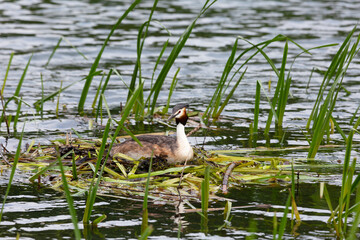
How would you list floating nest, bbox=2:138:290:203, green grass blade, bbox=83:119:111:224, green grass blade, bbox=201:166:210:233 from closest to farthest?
green grass blade, bbox=83:119:111:224, green grass blade, bbox=201:166:210:233, floating nest, bbox=2:138:290:203

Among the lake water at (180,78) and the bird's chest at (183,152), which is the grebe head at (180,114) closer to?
the bird's chest at (183,152)

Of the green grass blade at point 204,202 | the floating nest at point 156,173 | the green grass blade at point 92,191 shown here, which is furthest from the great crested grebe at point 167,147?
the green grass blade at point 92,191

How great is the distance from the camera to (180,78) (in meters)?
12.6

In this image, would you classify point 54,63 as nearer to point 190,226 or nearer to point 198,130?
point 198,130

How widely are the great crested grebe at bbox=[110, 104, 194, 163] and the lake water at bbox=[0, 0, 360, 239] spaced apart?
78 cm

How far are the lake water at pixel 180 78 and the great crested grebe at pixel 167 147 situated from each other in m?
0.78

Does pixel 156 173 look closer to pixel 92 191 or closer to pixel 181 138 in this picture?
pixel 181 138

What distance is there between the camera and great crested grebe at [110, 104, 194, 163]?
6.85 m

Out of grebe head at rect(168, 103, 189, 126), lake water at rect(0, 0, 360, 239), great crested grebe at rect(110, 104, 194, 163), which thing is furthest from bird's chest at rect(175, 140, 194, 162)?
lake water at rect(0, 0, 360, 239)

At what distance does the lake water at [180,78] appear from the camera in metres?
5.51

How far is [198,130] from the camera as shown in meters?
9.03

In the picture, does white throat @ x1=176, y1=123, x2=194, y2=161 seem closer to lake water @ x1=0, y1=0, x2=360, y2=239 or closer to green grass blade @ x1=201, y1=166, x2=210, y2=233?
lake water @ x1=0, y1=0, x2=360, y2=239

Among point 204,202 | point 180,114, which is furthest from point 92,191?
point 180,114

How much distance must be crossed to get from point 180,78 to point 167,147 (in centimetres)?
578
